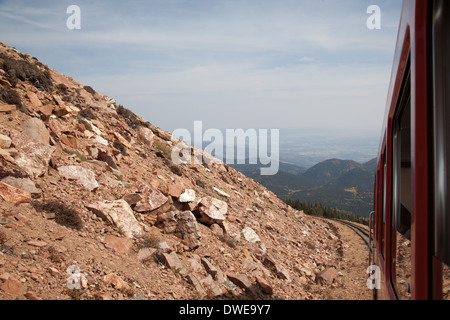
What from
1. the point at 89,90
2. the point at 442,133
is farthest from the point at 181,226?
the point at 89,90

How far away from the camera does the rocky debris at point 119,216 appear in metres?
8.14

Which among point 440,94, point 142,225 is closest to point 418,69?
point 440,94

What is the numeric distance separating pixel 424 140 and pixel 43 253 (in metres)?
6.41

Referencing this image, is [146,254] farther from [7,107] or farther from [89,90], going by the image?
[89,90]

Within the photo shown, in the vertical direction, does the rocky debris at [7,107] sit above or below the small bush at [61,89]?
below

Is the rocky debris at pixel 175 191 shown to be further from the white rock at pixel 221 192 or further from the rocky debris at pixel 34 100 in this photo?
the rocky debris at pixel 34 100

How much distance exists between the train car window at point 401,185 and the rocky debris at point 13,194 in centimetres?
734

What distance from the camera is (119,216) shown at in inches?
331

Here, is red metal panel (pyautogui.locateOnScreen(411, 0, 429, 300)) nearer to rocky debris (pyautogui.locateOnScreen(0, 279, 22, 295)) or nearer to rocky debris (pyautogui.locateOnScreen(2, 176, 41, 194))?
rocky debris (pyautogui.locateOnScreen(0, 279, 22, 295))

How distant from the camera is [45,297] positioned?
5137 mm

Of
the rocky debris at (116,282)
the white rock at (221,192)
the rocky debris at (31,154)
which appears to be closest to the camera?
the rocky debris at (116,282)

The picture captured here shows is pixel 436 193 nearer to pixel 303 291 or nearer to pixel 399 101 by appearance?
pixel 399 101

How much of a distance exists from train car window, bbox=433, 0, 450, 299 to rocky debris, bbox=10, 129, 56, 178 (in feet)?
28.0

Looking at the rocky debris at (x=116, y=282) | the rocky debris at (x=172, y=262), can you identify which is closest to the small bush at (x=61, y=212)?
the rocky debris at (x=116, y=282)
